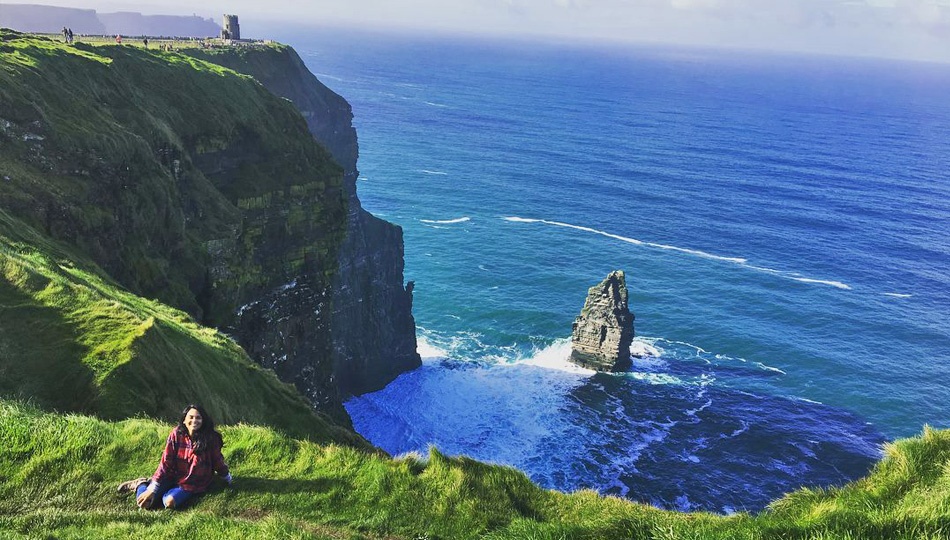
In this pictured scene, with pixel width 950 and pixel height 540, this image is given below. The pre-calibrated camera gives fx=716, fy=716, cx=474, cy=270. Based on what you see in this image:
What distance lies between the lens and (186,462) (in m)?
13.0

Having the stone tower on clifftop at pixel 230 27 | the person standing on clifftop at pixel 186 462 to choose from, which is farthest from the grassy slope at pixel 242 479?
the stone tower on clifftop at pixel 230 27

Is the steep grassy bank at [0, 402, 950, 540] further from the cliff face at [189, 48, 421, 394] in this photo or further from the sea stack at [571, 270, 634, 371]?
the sea stack at [571, 270, 634, 371]

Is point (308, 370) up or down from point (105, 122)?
down

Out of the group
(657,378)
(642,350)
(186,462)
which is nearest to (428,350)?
(642,350)

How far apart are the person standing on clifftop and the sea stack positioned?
5982cm

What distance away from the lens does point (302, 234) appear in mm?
44031

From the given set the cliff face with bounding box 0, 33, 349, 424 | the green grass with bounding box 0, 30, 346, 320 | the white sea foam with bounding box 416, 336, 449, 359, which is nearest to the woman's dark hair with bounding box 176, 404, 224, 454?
the green grass with bounding box 0, 30, 346, 320

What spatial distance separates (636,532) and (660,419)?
55.0m

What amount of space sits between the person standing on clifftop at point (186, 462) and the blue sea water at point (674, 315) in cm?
4184

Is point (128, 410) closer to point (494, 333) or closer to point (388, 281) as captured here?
point (388, 281)

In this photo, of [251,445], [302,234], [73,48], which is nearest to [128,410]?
[251,445]

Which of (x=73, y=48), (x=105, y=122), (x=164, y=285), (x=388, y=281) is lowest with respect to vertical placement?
(x=388, y=281)

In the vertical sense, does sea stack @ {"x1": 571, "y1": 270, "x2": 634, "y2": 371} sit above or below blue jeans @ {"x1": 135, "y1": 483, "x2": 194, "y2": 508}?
below

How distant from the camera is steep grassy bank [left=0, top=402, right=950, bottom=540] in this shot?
35.4 feet
